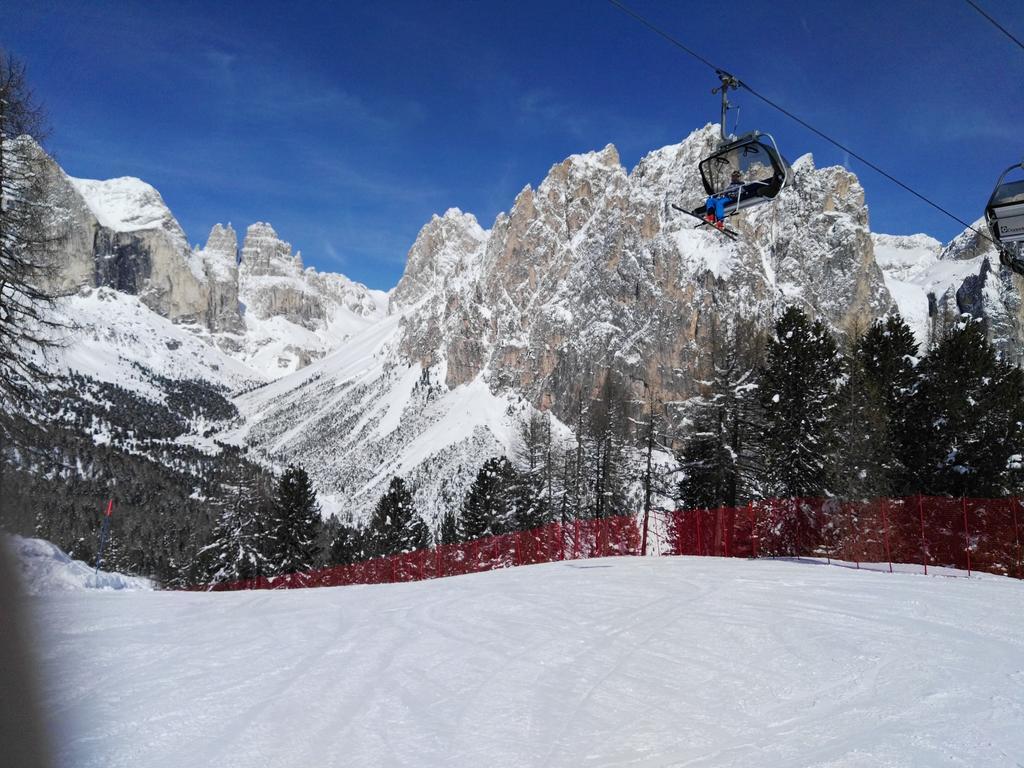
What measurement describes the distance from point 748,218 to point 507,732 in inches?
7263

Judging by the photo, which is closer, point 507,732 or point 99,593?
point 507,732

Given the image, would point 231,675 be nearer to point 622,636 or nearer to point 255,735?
point 255,735

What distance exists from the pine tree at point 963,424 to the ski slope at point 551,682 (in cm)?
1720

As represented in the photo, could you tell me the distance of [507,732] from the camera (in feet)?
20.7

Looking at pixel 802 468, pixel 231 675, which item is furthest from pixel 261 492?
pixel 231 675

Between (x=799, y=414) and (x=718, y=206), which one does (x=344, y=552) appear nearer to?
(x=799, y=414)

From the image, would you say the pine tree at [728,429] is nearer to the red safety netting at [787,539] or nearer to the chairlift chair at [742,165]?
the red safety netting at [787,539]

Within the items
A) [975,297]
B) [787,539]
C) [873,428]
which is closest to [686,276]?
[975,297]

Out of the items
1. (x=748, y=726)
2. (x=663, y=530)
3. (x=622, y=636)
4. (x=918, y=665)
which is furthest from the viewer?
(x=663, y=530)

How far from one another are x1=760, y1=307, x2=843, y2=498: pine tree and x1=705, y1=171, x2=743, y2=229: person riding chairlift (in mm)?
18982

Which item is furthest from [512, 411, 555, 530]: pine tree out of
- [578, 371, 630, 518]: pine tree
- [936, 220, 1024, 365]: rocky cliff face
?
[936, 220, 1024, 365]: rocky cliff face

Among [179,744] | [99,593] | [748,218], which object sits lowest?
[99,593]

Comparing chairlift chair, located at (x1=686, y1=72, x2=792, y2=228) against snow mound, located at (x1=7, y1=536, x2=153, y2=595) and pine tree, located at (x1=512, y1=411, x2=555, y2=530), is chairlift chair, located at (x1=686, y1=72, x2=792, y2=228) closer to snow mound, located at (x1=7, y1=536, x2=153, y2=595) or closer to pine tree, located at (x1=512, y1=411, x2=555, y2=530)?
snow mound, located at (x1=7, y1=536, x2=153, y2=595)

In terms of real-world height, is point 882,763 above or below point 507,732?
above
